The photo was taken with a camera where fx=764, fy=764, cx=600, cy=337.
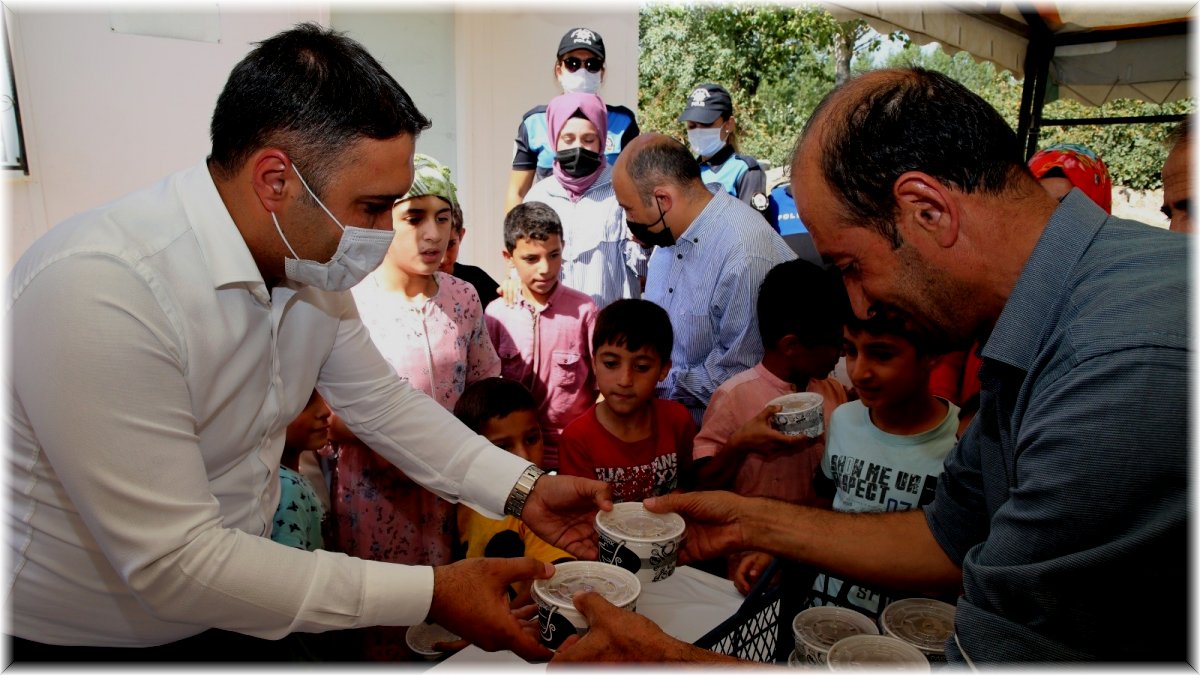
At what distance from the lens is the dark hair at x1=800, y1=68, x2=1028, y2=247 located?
54.1 inches

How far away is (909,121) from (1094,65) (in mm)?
7404

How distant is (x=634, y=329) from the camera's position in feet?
10.1

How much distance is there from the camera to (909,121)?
4.58 feet

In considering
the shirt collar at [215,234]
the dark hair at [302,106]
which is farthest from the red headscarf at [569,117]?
the shirt collar at [215,234]

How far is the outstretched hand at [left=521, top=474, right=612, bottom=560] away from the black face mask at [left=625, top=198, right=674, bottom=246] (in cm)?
190

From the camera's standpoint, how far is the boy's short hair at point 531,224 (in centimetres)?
375

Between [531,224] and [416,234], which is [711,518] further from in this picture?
[531,224]

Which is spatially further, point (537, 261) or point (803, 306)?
point (537, 261)

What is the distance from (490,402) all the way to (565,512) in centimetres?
88

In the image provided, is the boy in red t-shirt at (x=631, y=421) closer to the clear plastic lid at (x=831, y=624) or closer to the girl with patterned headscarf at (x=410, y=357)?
the girl with patterned headscarf at (x=410, y=357)

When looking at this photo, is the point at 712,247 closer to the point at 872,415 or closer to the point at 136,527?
→ the point at 872,415

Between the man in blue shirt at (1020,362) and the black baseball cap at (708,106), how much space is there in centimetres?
474

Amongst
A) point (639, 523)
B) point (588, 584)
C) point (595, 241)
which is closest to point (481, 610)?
point (588, 584)

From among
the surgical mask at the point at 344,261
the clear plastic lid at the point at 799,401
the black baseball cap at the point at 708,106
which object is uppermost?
the black baseball cap at the point at 708,106
